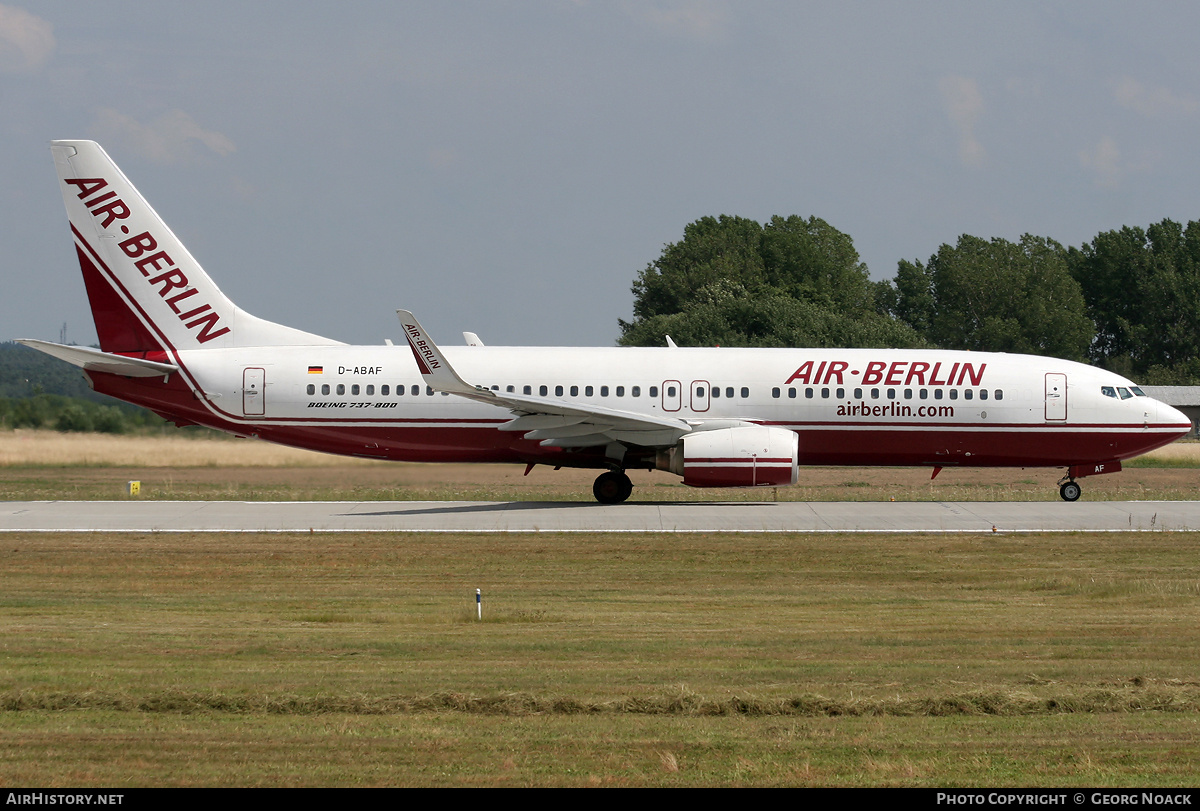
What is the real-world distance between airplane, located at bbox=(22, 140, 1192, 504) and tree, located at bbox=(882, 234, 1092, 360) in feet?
231

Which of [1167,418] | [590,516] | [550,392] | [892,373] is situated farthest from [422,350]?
[1167,418]

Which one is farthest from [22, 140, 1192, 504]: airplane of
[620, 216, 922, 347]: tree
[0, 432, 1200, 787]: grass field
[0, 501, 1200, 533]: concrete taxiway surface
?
[620, 216, 922, 347]: tree

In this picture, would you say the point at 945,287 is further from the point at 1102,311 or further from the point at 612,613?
the point at 612,613

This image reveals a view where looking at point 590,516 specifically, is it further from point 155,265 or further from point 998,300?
point 998,300

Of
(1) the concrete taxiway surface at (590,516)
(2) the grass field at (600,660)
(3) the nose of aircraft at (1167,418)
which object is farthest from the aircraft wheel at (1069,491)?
(2) the grass field at (600,660)

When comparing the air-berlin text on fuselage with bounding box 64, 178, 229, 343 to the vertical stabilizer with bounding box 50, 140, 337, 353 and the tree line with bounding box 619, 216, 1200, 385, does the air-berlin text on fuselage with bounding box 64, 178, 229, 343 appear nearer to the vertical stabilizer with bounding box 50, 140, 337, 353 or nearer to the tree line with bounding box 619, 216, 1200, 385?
the vertical stabilizer with bounding box 50, 140, 337, 353

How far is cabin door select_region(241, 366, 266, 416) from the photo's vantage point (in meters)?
28.9

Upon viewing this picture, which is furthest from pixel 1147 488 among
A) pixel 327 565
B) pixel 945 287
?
pixel 945 287

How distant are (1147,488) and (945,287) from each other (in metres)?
70.1

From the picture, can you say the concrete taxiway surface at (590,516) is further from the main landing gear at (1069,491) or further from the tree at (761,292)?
the tree at (761,292)

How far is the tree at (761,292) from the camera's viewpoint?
67.7 m

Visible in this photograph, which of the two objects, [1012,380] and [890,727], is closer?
[890,727]

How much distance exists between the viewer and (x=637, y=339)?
3093 inches
